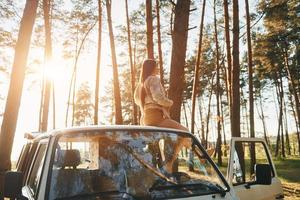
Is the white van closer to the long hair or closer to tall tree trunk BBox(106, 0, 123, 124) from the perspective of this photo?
the long hair

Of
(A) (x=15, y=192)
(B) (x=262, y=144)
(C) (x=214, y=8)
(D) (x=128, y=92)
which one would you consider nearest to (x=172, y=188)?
(A) (x=15, y=192)

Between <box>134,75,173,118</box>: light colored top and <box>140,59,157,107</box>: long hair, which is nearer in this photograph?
<box>134,75,173,118</box>: light colored top

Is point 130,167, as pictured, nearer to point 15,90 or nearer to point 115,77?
point 15,90

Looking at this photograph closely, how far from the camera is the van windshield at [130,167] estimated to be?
3443mm

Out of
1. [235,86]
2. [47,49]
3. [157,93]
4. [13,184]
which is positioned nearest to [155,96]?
[157,93]

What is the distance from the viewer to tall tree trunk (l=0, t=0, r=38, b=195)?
31.6 ft

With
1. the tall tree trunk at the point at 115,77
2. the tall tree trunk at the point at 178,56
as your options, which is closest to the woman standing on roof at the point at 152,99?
the tall tree trunk at the point at 178,56

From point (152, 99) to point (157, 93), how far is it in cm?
19

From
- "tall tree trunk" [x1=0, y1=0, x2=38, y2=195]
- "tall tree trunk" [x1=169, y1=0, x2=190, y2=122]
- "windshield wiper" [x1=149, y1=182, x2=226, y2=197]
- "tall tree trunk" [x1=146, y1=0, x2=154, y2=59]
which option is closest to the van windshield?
"windshield wiper" [x1=149, y1=182, x2=226, y2=197]

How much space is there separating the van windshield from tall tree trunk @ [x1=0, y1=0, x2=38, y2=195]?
615 centimetres

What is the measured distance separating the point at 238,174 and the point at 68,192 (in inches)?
115

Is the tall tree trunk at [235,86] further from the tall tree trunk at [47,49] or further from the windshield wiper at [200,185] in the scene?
the windshield wiper at [200,185]

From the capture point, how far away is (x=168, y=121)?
6.20m

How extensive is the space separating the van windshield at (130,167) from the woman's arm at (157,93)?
2.11m
